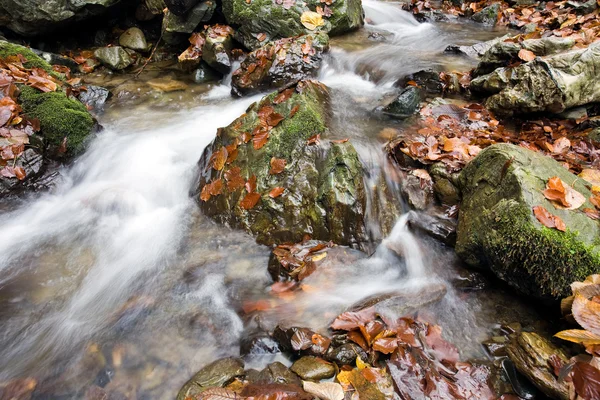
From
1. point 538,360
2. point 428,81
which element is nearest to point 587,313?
point 538,360

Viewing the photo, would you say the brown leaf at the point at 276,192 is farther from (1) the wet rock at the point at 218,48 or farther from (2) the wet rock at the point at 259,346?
(1) the wet rock at the point at 218,48

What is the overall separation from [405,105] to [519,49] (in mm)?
2075

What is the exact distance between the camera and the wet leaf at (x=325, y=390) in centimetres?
250

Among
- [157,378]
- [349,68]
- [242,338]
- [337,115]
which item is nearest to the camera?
[157,378]

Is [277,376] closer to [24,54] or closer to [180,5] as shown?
[24,54]

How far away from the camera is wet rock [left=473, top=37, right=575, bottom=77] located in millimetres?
5523

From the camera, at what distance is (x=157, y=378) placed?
2957 mm

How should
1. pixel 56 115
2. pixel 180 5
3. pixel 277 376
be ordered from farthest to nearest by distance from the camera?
pixel 180 5 < pixel 56 115 < pixel 277 376

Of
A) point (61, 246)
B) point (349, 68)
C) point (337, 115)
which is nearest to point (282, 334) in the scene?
point (61, 246)

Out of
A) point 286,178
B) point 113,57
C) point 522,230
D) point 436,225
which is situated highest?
point 113,57

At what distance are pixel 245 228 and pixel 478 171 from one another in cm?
278

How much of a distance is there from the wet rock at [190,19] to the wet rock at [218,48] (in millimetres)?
420

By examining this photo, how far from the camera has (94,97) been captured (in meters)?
7.05

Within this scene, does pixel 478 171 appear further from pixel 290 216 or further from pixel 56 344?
pixel 56 344
